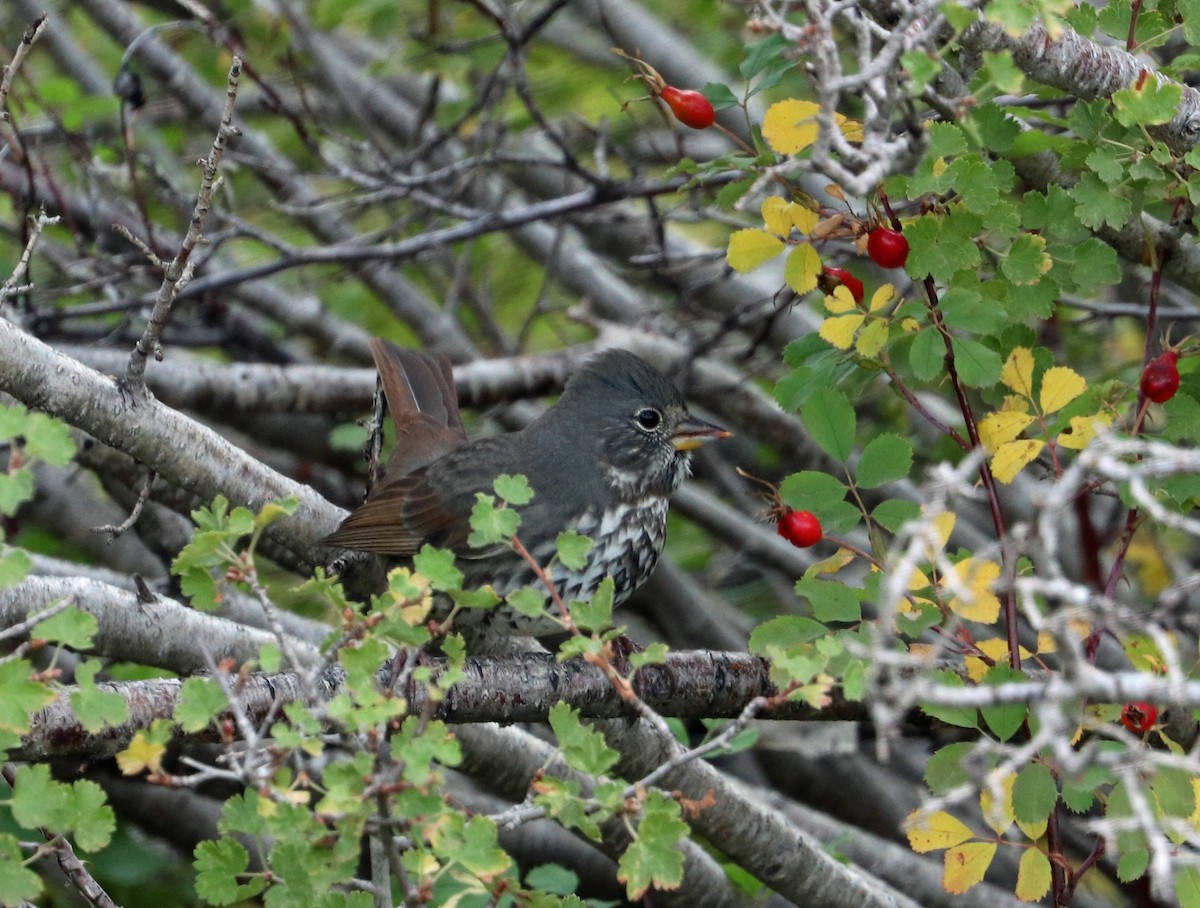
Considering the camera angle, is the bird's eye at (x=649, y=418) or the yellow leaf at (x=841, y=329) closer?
the yellow leaf at (x=841, y=329)

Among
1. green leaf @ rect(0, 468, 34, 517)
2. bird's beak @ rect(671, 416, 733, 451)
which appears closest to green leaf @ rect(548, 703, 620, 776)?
green leaf @ rect(0, 468, 34, 517)

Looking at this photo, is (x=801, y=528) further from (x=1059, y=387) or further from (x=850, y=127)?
(x=850, y=127)

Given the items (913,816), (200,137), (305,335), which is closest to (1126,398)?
(913,816)

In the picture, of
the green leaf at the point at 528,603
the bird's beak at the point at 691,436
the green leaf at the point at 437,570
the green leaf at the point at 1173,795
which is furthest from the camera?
the bird's beak at the point at 691,436

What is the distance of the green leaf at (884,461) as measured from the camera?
2850mm

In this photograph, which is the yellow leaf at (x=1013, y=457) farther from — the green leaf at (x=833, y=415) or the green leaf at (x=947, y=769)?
the green leaf at (x=947, y=769)

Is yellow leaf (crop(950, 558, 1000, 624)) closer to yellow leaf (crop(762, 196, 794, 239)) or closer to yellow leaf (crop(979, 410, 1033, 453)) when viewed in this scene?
yellow leaf (crop(979, 410, 1033, 453))

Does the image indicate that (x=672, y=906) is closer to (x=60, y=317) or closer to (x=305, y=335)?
(x=60, y=317)

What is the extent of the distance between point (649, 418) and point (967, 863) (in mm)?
1940

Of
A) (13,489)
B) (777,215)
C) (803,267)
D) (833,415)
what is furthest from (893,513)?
(13,489)

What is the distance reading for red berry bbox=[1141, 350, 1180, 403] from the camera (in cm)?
277

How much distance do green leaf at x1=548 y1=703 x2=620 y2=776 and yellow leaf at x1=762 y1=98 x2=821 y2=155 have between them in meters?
1.21

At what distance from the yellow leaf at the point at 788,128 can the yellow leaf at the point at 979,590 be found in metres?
0.87

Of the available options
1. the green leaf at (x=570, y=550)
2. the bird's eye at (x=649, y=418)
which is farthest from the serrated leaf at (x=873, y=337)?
the bird's eye at (x=649, y=418)
